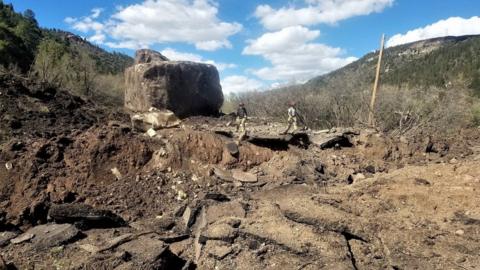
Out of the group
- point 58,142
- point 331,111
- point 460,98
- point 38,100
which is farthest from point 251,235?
point 460,98

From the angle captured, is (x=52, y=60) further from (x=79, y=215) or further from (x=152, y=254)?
(x=152, y=254)

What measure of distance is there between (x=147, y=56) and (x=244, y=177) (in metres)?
6.71

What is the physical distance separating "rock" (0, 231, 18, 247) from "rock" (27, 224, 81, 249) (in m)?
0.20

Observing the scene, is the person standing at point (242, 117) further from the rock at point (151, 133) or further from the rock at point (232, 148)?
the rock at point (151, 133)

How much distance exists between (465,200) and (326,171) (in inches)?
107

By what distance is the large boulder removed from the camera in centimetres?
1126

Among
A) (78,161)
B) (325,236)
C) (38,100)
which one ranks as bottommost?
(325,236)

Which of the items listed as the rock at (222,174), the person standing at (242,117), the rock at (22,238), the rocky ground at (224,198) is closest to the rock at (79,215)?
the rocky ground at (224,198)

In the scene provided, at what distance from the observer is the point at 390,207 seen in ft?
21.0

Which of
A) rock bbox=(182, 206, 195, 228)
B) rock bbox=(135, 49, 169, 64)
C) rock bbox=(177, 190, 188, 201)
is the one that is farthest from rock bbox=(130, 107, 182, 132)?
rock bbox=(135, 49, 169, 64)

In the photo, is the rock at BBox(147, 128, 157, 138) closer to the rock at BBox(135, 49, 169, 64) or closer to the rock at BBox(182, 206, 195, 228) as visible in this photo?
the rock at BBox(182, 206, 195, 228)

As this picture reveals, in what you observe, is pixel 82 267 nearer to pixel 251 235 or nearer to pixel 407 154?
pixel 251 235

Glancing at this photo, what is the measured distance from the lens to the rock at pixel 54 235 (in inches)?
204

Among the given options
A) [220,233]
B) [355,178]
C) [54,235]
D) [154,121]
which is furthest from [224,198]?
[154,121]
